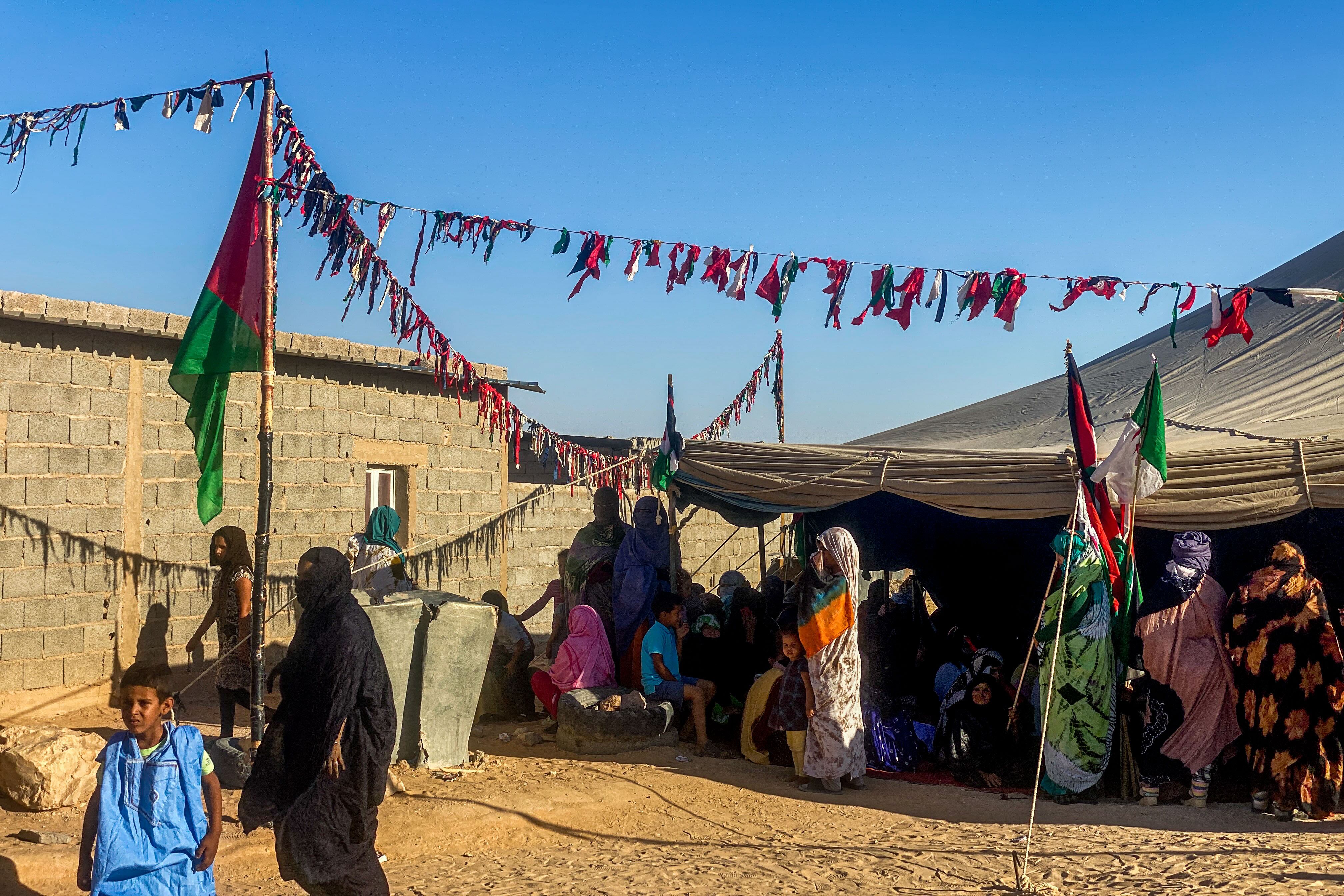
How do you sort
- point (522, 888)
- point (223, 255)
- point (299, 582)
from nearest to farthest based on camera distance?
point (299, 582)
point (522, 888)
point (223, 255)

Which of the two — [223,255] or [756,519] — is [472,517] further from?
[223,255]

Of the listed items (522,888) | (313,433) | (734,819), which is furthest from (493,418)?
(522,888)

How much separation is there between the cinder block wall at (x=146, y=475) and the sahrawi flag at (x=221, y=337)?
2.28 meters

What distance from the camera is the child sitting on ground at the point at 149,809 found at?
10.8ft

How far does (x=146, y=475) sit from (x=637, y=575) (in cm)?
394

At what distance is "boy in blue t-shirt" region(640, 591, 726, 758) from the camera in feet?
24.3

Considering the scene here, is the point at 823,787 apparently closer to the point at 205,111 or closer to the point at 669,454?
the point at 669,454

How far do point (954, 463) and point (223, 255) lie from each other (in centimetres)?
465

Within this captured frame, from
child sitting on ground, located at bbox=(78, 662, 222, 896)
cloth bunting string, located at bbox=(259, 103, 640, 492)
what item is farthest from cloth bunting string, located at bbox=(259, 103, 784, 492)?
child sitting on ground, located at bbox=(78, 662, 222, 896)

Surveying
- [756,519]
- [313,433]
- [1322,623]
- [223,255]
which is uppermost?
[223,255]

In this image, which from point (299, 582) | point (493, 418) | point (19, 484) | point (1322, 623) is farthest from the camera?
point (493, 418)

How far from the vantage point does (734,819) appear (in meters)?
5.85

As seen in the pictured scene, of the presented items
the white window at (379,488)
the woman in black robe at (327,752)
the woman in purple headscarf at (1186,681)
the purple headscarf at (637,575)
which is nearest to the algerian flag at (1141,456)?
the woman in purple headscarf at (1186,681)

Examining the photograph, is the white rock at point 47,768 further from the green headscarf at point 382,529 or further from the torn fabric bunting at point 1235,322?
the torn fabric bunting at point 1235,322
